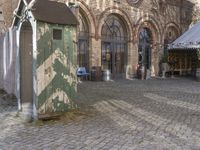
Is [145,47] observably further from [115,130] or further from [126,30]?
[115,130]

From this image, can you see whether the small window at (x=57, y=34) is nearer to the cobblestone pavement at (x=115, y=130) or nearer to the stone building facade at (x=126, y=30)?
the cobblestone pavement at (x=115, y=130)

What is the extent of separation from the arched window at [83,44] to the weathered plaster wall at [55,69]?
10.8 metres

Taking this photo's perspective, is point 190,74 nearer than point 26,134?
No

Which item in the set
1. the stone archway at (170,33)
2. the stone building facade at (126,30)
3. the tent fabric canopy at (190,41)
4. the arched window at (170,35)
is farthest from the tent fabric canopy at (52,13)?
the arched window at (170,35)

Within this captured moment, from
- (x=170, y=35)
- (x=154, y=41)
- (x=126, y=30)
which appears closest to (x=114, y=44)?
(x=126, y=30)

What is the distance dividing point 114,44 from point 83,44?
2.58m

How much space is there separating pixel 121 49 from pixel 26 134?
1584 cm

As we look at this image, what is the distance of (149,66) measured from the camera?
24.6 metres

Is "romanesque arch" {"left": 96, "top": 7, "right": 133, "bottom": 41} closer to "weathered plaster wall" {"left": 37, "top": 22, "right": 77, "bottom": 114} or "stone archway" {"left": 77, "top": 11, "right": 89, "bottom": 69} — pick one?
A: "stone archway" {"left": 77, "top": 11, "right": 89, "bottom": 69}

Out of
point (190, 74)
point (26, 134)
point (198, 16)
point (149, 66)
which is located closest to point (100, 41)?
point (149, 66)

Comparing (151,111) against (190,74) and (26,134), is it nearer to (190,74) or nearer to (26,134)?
(26,134)

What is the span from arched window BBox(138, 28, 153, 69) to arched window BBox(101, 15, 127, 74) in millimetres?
1654

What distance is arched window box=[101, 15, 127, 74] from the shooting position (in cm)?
2080

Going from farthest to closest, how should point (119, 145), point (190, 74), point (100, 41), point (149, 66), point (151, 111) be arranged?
point (190, 74) → point (149, 66) → point (100, 41) → point (151, 111) → point (119, 145)
